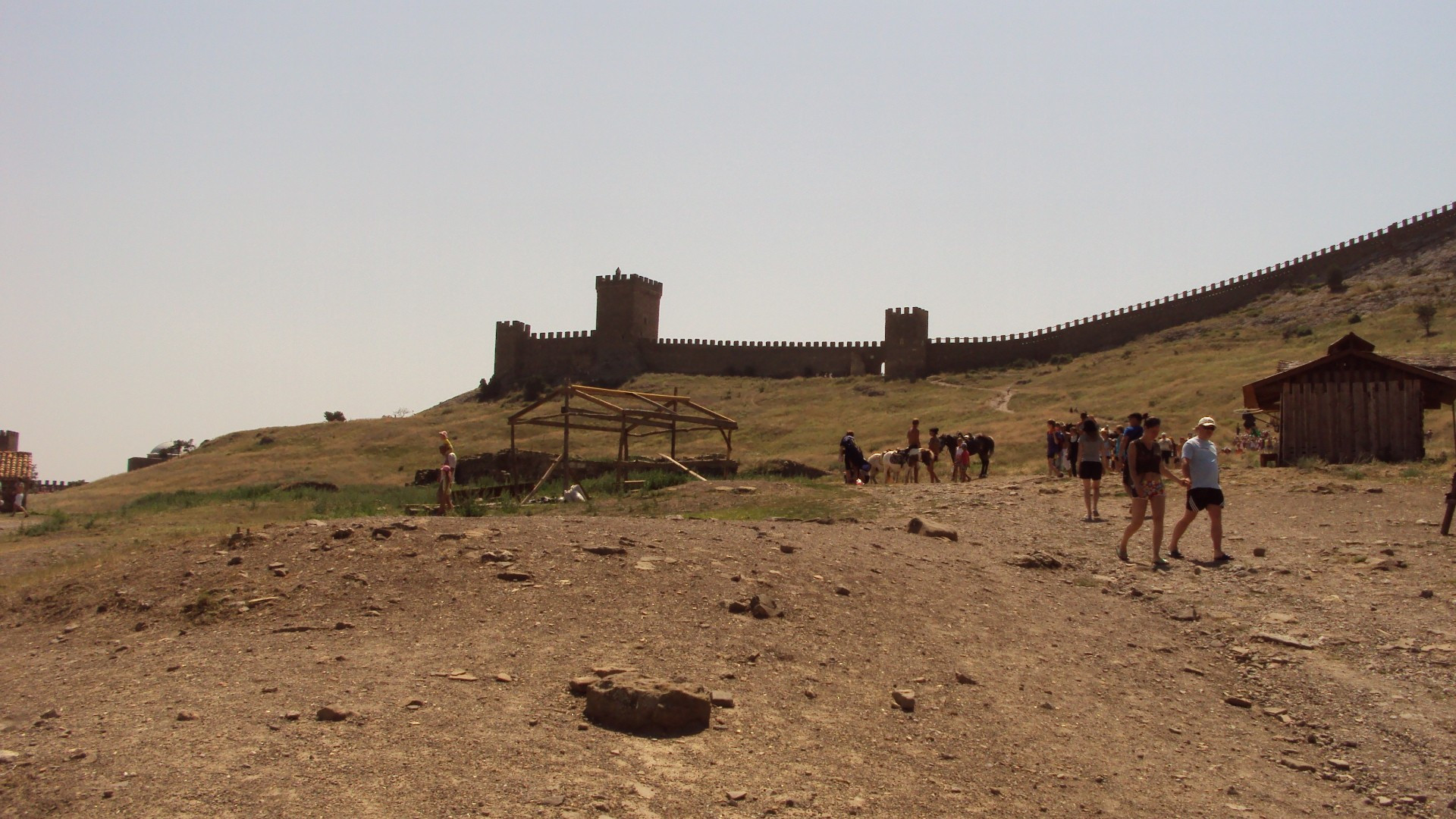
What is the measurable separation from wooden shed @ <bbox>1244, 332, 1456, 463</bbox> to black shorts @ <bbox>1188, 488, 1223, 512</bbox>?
36.2ft

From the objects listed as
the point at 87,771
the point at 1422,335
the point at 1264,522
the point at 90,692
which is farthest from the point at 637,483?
the point at 1422,335

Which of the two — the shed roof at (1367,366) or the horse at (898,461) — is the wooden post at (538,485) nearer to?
the horse at (898,461)

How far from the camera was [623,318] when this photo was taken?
7656cm

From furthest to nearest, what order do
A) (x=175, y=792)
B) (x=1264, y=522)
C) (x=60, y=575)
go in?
(x=1264, y=522), (x=60, y=575), (x=175, y=792)

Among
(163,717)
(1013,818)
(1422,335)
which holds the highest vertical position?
(1422,335)

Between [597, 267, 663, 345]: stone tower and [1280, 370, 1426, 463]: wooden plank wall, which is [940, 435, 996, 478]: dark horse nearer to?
[1280, 370, 1426, 463]: wooden plank wall

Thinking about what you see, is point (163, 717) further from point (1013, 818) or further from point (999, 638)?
point (999, 638)

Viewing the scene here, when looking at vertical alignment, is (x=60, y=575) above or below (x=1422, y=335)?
below

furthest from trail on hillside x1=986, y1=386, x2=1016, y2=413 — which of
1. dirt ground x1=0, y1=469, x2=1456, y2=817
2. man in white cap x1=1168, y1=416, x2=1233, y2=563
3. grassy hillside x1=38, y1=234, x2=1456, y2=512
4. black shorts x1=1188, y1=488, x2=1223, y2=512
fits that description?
dirt ground x1=0, y1=469, x2=1456, y2=817

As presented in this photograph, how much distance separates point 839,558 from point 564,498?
779cm

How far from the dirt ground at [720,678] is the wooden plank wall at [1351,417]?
10521mm

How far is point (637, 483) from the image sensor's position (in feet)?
62.9

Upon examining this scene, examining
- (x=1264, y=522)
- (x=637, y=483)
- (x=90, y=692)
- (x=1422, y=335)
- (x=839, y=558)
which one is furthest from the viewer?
(x=1422, y=335)

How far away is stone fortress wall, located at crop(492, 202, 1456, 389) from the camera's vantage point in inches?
2542
